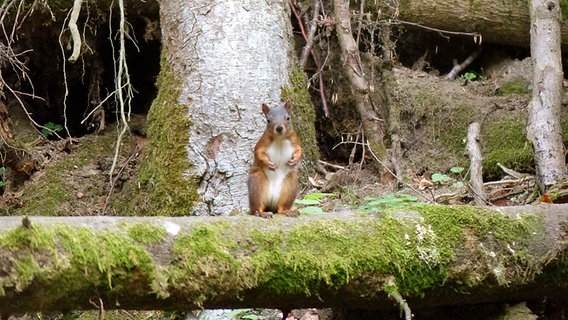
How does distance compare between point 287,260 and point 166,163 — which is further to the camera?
point 166,163

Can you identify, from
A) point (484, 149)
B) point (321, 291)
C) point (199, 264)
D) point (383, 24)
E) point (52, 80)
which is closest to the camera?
point (199, 264)

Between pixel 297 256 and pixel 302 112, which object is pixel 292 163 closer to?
pixel 302 112

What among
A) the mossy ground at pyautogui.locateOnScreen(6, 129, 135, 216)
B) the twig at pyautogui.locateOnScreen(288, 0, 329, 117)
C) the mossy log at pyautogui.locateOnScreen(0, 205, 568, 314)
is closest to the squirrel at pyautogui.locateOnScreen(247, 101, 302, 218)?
the mossy log at pyautogui.locateOnScreen(0, 205, 568, 314)

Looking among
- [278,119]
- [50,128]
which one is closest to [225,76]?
[278,119]

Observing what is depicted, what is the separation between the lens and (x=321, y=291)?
366 cm

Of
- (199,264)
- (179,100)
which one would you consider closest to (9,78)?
(179,100)

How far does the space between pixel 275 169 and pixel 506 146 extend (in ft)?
9.52

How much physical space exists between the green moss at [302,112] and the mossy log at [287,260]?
8.09 feet

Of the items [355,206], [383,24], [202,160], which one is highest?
[383,24]

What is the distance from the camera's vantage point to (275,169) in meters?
5.09

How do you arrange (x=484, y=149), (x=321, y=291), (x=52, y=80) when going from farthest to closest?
(x=52, y=80)
(x=484, y=149)
(x=321, y=291)

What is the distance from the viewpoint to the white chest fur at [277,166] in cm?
498

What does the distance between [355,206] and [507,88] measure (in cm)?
290

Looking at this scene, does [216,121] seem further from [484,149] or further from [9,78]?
[9,78]
